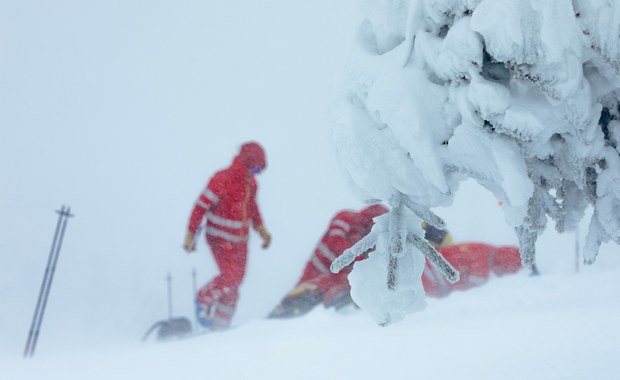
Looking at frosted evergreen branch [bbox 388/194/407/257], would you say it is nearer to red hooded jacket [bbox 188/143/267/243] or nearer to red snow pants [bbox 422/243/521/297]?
red snow pants [bbox 422/243/521/297]

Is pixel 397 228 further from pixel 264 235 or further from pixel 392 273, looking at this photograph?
pixel 264 235

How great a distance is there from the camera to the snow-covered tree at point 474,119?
1.36 meters

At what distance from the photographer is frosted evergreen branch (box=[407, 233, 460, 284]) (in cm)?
168

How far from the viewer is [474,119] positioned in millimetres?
1457

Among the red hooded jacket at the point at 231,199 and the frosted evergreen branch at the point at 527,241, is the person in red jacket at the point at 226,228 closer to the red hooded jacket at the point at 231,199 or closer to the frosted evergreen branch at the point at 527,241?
the red hooded jacket at the point at 231,199

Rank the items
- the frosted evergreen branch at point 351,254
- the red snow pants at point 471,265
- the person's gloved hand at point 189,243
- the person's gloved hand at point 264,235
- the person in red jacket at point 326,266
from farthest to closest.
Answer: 1. the person's gloved hand at point 264,235
2. the person's gloved hand at point 189,243
3. the red snow pants at point 471,265
4. the person in red jacket at point 326,266
5. the frosted evergreen branch at point 351,254

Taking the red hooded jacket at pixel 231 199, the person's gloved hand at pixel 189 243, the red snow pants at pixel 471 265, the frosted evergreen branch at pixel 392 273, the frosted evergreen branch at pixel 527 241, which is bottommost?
the frosted evergreen branch at pixel 527 241

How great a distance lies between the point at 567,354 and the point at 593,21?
149 centimetres

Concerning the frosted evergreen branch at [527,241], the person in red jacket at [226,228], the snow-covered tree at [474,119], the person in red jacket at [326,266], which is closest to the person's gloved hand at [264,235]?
the person in red jacket at [226,228]

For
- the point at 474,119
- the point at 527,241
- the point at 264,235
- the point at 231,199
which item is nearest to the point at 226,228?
the point at 231,199

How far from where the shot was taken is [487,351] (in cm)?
251

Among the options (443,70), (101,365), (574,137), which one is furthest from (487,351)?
(101,365)

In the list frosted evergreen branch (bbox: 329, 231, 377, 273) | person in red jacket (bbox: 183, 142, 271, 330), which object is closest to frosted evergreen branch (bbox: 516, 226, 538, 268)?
frosted evergreen branch (bbox: 329, 231, 377, 273)

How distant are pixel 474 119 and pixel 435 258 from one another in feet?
A: 1.53
